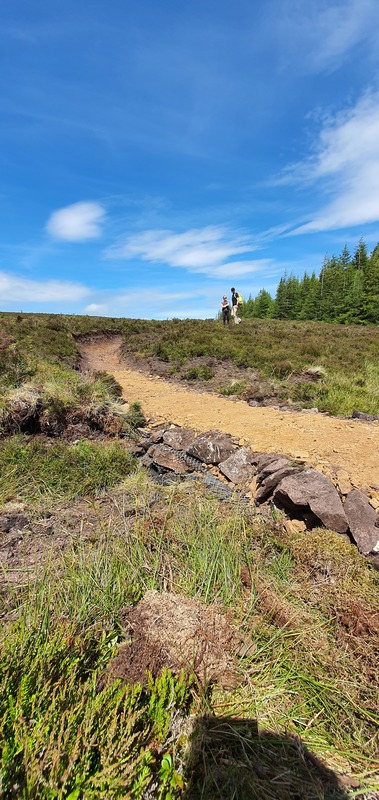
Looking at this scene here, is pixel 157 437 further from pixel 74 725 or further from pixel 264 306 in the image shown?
pixel 264 306

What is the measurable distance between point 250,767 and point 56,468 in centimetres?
517

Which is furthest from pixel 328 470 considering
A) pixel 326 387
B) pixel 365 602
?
pixel 326 387

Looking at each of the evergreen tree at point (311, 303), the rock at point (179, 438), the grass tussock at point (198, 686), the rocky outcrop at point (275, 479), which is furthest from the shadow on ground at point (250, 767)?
the evergreen tree at point (311, 303)

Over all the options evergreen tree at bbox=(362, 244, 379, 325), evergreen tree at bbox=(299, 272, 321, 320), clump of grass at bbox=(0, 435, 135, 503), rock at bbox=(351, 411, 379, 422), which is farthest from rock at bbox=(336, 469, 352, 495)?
evergreen tree at bbox=(299, 272, 321, 320)

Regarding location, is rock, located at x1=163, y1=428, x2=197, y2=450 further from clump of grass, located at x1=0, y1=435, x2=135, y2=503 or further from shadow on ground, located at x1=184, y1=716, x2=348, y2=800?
shadow on ground, located at x1=184, y1=716, x2=348, y2=800

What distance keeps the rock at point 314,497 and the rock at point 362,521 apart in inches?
4.4

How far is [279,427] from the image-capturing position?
7.11 meters

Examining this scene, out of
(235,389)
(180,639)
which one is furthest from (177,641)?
(235,389)

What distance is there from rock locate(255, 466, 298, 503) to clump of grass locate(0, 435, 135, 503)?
2.53 metres

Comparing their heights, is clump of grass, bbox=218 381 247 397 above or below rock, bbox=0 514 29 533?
above

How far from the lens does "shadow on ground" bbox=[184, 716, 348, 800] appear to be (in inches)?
67.9

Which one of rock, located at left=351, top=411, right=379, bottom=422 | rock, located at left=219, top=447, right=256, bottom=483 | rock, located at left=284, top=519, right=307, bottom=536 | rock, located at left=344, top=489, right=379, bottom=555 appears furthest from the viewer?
rock, located at left=351, top=411, right=379, bottom=422

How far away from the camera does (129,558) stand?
3314 millimetres

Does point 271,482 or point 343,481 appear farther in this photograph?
point 271,482
